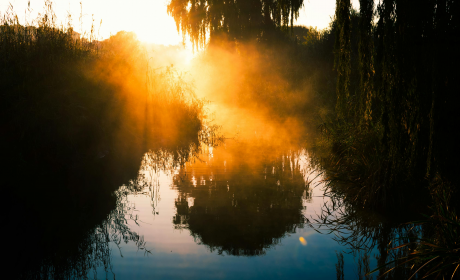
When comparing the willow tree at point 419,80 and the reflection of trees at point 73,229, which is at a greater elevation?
the willow tree at point 419,80

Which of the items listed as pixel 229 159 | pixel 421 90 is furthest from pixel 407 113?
pixel 229 159

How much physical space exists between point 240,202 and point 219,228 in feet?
3.28

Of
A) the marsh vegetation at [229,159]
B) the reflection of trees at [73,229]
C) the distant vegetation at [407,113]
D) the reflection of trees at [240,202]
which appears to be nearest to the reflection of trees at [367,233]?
the marsh vegetation at [229,159]

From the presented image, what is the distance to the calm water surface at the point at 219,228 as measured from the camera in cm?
329

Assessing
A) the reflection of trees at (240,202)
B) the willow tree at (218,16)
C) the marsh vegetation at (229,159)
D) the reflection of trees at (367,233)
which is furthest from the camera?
the willow tree at (218,16)

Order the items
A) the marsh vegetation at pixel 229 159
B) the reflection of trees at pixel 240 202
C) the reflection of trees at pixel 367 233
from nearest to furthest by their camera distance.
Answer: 1. the marsh vegetation at pixel 229 159
2. the reflection of trees at pixel 367 233
3. the reflection of trees at pixel 240 202

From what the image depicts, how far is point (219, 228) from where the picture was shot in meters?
4.21

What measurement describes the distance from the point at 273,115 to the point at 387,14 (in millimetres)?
16538

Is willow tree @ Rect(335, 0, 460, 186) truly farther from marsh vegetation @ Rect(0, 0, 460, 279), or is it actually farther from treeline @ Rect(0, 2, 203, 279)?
treeline @ Rect(0, 2, 203, 279)

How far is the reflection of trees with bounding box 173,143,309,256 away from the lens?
3941mm

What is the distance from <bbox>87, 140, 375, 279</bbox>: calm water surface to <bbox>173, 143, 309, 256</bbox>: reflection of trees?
1 centimetres

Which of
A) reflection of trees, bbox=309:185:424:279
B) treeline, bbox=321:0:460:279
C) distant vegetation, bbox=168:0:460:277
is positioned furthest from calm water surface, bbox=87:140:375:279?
treeline, bbox=321:0:460:279

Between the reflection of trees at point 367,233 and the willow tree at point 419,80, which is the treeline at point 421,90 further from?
the reflection of trees at point 367,233

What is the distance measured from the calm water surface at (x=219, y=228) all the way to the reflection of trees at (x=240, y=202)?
0.01 metres
